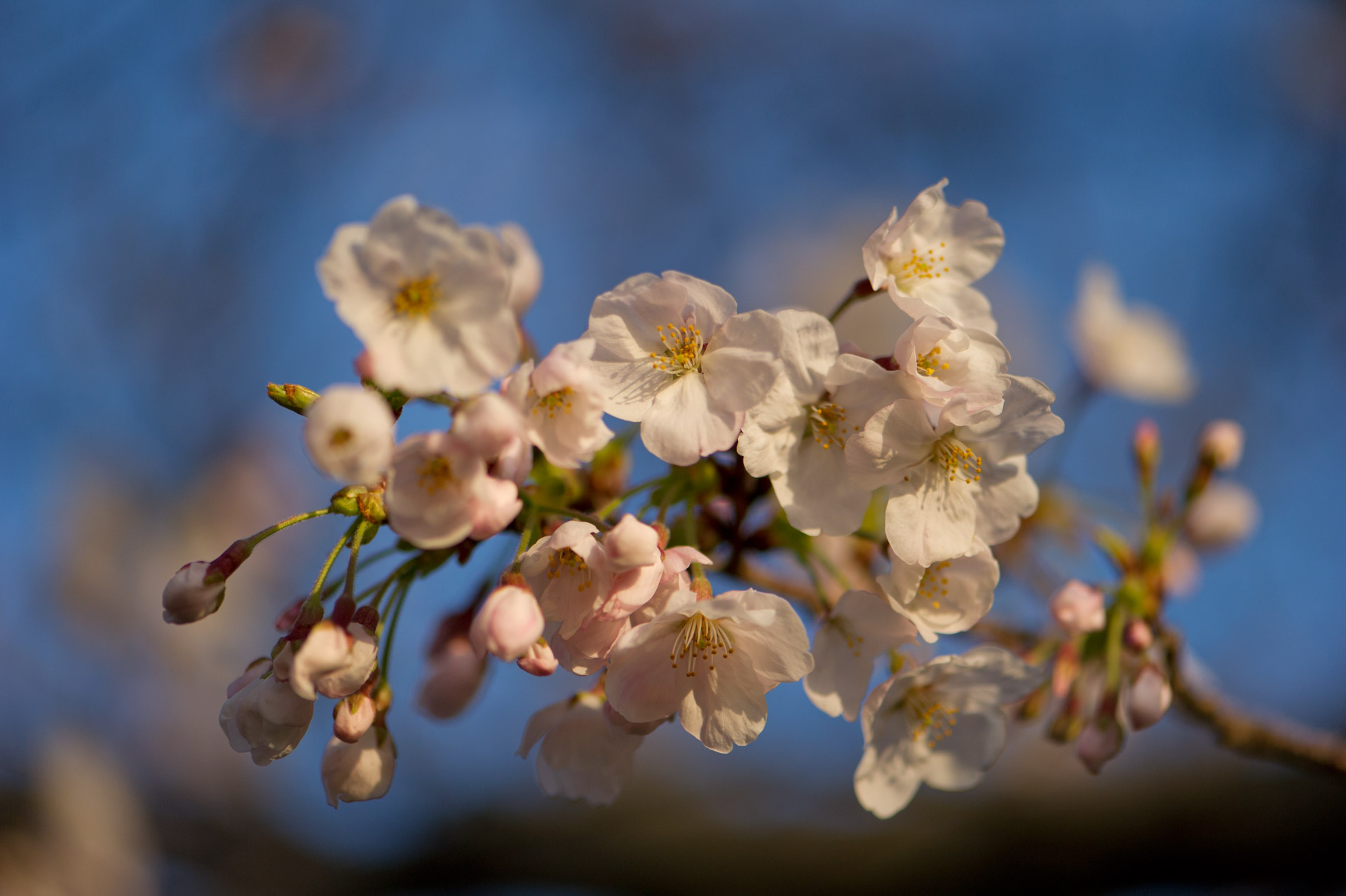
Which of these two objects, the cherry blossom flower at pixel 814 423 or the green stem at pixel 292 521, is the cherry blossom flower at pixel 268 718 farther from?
the cherry blossom flower at pixel 814 423

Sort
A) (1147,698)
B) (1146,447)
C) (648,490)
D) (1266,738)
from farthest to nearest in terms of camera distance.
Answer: (1146,447) → (1266,738) → (1147,698) → (648,490)

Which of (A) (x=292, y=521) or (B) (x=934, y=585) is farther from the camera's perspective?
(B) (x=934, y=585)

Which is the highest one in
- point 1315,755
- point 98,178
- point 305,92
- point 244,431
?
point 305,92

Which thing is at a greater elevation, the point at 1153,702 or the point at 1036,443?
the point at 1036,443

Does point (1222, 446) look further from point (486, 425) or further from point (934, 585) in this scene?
point (486, 425)

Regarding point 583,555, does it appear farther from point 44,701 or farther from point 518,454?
point 44,701

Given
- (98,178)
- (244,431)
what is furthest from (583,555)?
(244,431)

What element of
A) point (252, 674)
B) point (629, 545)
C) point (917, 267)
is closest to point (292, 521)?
point (252, 674)
